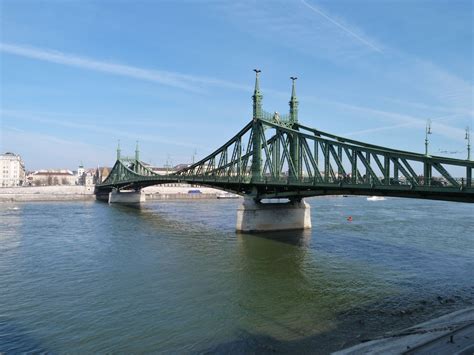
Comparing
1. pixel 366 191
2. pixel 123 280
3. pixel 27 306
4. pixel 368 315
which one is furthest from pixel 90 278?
pixel 366 191

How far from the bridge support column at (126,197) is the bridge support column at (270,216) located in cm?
6371

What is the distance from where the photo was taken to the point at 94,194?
12681 centimetres

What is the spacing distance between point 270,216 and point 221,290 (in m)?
23.9

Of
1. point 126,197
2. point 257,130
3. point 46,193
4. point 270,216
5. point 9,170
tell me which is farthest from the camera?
point 9,170

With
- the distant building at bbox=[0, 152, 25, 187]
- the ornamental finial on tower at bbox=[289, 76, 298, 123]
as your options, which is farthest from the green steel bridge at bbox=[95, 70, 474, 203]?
the distant building at bbox=[0, 152, 25, 187]

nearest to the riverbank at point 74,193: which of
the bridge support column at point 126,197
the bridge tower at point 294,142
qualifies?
the bridge support column at point 126,197

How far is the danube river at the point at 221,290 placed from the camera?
16.3 meters

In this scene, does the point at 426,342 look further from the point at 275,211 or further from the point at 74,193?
the point at 74,193

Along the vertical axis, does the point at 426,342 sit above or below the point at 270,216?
below

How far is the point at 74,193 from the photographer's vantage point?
123 m

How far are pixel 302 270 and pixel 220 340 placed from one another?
44.3ft

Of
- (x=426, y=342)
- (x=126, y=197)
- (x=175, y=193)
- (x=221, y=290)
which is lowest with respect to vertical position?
(x=221, y=290)

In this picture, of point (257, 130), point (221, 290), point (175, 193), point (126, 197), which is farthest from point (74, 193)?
point (221, 290)

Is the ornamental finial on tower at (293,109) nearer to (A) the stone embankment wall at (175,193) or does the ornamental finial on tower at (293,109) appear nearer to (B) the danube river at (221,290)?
(B) the danube river at (221,290)
